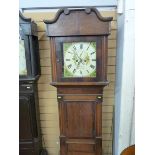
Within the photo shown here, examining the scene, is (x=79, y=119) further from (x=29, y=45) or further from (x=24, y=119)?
(x=29, y=45)

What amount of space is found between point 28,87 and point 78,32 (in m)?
0.68

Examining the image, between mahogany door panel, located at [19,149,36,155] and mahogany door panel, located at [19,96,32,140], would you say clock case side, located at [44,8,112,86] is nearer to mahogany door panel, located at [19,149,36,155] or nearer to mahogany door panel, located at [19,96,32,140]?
mahogany door panel, located at [19,96,32,140]

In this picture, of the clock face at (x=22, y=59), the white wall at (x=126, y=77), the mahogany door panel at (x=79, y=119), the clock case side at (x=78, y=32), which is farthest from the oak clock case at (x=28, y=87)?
the white wall at (x=126, y=77)

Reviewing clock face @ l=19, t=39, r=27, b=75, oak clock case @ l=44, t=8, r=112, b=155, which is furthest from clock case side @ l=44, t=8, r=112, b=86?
clock face @ l=19, t=39, r=27, b=75

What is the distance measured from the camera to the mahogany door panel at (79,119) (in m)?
1.56

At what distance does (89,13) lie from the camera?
1.36 m

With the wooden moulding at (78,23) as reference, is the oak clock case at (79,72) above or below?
below

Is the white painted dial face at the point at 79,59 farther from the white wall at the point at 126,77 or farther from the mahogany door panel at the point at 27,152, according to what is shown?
the mahogany door panel at the point at 27,152

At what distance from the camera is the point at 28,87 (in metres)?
1.68

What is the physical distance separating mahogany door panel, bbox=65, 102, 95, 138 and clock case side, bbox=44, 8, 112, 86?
0.70 feet

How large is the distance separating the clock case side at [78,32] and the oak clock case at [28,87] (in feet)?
0.78

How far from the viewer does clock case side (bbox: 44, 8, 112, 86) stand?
4.49ft

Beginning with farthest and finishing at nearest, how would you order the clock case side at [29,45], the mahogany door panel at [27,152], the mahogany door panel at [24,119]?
1. the mahogany door panel at [27,152]
2. the mahogany door panel at [24,119]
3. the clock case side at [29,45]
